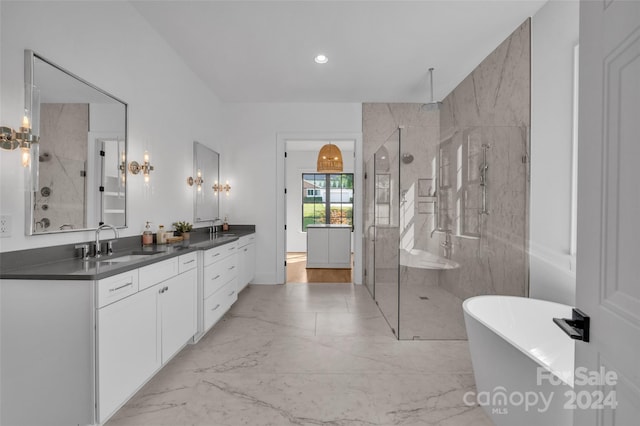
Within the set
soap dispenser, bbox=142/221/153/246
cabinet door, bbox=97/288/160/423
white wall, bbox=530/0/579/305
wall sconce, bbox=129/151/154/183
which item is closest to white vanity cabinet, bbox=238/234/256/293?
soap dispenser, bbox=142/221/153/246

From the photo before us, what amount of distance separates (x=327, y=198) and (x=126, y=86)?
6205 millimetres

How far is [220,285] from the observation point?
3127 mm

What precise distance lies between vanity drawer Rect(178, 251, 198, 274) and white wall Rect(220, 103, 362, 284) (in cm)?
224

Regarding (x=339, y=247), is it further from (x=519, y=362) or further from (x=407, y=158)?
(x=519, y=362)

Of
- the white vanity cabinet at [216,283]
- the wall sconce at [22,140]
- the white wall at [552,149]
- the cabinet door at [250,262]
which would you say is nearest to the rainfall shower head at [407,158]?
the white wall at [552,149]

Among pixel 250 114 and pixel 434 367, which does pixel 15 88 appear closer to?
pixel 434 367

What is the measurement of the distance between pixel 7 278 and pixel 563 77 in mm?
3545

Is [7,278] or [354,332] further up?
[7,278]

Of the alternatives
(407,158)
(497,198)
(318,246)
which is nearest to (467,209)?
(497,198)

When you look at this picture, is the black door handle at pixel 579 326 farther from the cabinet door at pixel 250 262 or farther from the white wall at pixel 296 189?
the white wall at pixel 296 189

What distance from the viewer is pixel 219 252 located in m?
3.11

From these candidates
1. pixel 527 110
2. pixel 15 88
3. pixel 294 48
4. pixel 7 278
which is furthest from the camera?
A: pixel 294 48

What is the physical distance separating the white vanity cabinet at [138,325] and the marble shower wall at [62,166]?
1.88 ft

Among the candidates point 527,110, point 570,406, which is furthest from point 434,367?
point 527,110
